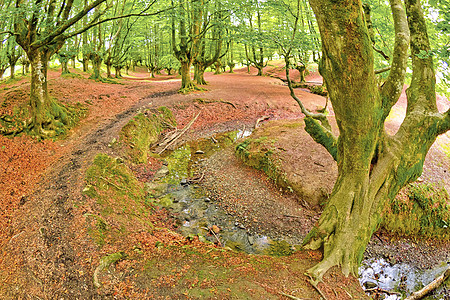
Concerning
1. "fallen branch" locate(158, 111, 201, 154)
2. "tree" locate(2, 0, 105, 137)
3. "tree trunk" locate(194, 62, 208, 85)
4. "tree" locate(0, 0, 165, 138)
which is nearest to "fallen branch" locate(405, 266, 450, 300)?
"fallen branch" locate(158, 111, 201, 154)

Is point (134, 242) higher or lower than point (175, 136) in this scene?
lower

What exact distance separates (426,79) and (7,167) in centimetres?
1042

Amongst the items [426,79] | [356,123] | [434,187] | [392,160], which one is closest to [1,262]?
[356,123]

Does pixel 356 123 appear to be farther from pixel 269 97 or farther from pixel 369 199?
pixel 269 97

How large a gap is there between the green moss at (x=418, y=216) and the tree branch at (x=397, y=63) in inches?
170

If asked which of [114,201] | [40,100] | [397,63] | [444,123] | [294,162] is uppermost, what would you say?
[397,63]

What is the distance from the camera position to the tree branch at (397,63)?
420 cm

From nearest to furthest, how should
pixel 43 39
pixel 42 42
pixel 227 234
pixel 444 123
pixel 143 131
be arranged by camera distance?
1. pixel 444 123
2. pixel 227 234
3. pixel 43 39
4. pixel 42 42
5. pixel 143 131

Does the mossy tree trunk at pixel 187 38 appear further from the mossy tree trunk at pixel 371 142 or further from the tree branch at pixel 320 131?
the mossy tree trunk at pixel 371 142

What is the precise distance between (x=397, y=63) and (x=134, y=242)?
606 centimetres

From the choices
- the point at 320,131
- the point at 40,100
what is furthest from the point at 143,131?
the point at 320,131

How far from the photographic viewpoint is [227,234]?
692 cm

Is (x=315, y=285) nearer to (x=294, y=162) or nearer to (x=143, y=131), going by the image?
(x=294, y=162)

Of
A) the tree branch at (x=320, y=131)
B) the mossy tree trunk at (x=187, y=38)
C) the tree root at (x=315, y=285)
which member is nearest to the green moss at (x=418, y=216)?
the tree branch at (x=320, y=131)
